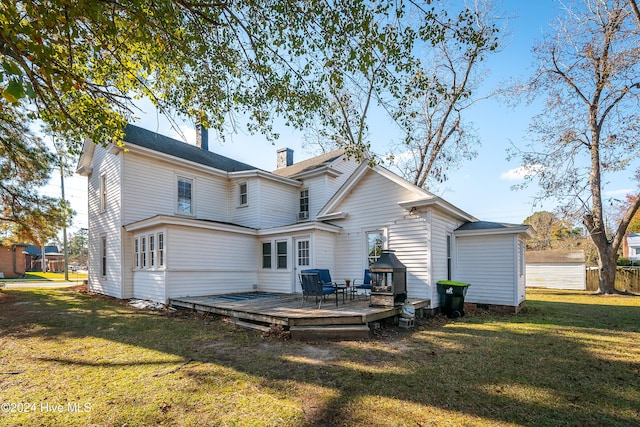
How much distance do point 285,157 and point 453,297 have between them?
14.3 meters

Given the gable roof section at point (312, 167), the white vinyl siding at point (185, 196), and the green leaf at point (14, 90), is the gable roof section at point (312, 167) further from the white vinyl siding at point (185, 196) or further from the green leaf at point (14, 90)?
the green leaf at point (14, 90)

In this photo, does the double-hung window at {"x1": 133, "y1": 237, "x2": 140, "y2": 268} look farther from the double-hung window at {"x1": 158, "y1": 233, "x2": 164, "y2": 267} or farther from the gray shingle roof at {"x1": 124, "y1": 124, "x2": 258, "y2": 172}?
the gray shingle roof at {"x1": 124, "y1": 124, "x2": 258, "y2": 172}

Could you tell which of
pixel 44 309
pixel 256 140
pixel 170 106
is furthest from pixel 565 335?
pixel 44 309

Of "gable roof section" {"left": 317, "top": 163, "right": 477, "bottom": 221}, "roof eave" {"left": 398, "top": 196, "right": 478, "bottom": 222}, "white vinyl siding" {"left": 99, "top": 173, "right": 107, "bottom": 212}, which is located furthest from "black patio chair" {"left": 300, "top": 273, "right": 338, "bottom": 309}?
"white vinyl siding" {"left": 99, "top": 173, "right": 107, "bottom": 212}

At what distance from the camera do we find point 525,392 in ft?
13.4

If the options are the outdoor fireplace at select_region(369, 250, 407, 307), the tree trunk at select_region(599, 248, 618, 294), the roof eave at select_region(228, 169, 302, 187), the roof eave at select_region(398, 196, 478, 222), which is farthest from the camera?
the tree trunk at select_region(599, 248, 618, 294)

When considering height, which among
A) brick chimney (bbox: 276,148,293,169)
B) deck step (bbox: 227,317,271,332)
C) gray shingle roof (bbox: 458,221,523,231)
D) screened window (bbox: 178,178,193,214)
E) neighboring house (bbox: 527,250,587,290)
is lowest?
neighboring house (bbox: 527,250,587,290)

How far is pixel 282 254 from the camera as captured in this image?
41.9ft

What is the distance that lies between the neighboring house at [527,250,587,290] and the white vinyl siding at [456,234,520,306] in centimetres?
1783

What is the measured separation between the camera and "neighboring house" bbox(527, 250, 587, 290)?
23.0 m

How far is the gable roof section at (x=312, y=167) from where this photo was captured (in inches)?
633

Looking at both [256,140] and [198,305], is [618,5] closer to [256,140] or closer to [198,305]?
[256,140]

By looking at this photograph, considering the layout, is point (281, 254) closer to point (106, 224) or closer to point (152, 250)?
point (152, 250)

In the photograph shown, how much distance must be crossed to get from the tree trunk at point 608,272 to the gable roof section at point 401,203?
42.4 feet
